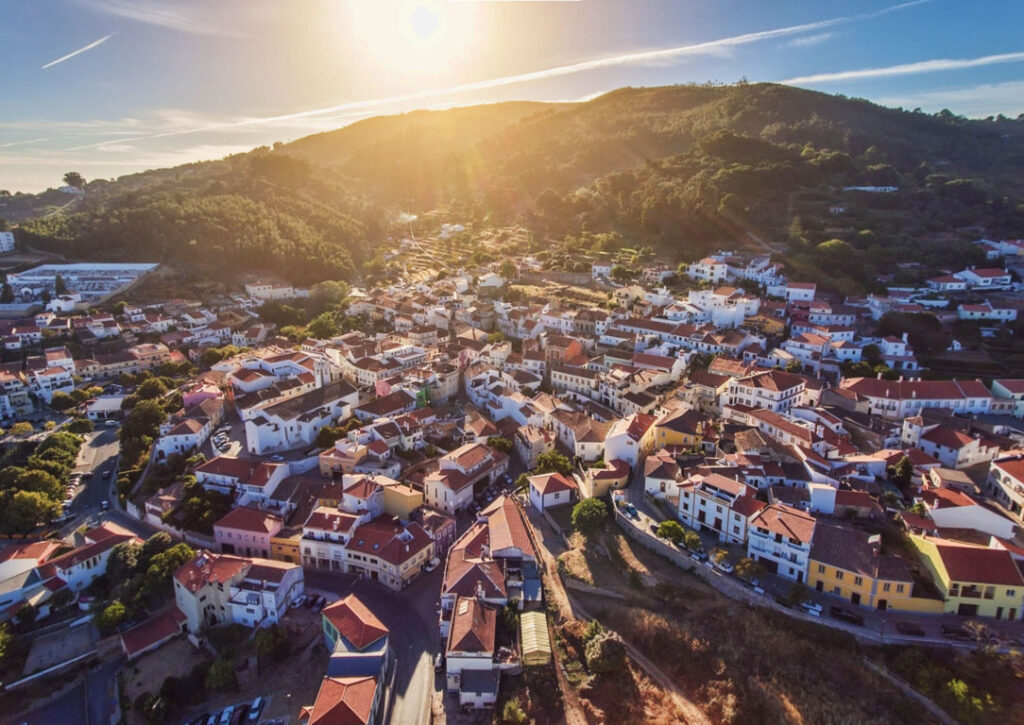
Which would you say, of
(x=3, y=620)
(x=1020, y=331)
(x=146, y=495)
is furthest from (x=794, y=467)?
(x=3, y=620)

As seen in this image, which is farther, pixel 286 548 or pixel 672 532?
pixel 286 548

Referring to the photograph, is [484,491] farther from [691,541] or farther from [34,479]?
[34,479]

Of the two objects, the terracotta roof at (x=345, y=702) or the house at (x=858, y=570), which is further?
the house at (x=858, y=570)

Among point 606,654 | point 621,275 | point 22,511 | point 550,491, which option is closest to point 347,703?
point 606,654

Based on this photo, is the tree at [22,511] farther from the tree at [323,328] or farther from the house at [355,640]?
the tree at [323,328]

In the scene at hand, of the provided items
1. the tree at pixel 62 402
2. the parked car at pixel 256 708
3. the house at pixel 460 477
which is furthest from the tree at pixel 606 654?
the tree at pixel 62 402

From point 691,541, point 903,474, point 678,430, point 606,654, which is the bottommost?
point 606,654

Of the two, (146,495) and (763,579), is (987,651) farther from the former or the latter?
(146,495)
